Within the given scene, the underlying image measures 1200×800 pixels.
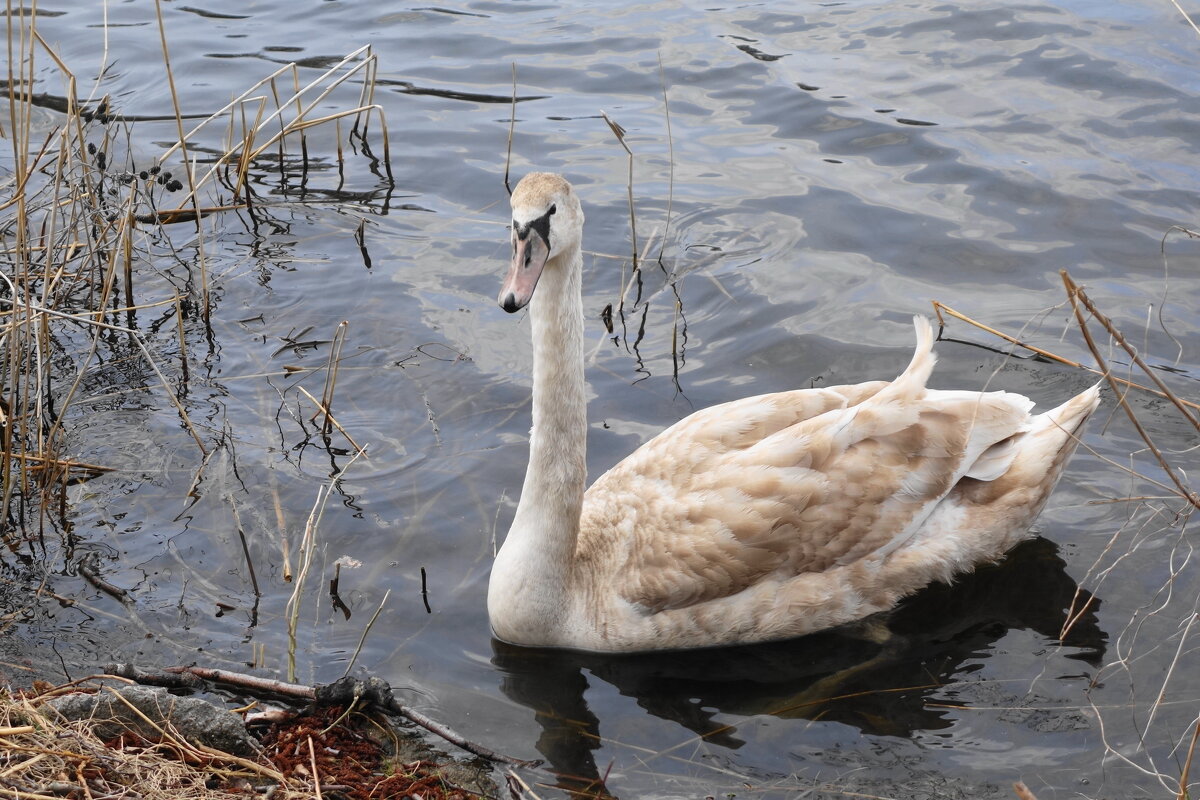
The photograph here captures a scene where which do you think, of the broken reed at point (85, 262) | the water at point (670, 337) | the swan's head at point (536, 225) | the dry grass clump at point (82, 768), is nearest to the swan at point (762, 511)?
the water at point (670, 337)

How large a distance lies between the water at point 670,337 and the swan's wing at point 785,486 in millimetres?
421

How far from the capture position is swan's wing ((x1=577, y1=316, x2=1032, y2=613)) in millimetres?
5555

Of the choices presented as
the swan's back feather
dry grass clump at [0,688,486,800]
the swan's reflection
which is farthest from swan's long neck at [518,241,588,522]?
dry grass clump at [0,688,486,800]

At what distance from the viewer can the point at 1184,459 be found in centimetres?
644

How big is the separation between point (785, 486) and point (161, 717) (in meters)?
2.71

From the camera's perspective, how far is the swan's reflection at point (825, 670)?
5.14 metres

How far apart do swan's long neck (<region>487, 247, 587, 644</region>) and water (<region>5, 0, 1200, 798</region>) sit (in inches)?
9.8

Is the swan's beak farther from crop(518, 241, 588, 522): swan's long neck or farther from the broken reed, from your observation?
the broken reed

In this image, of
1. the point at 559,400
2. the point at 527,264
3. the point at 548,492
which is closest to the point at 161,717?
the point at 548,492

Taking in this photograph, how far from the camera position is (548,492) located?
5.48m

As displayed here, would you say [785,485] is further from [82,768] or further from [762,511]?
[82,768]

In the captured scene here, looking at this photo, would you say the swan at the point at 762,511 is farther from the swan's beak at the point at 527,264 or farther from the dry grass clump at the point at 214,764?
the dry grass clump at the point at 214,764

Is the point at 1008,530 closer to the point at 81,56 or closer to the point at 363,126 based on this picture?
the point at 363,126

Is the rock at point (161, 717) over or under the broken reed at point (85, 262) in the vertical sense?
under
